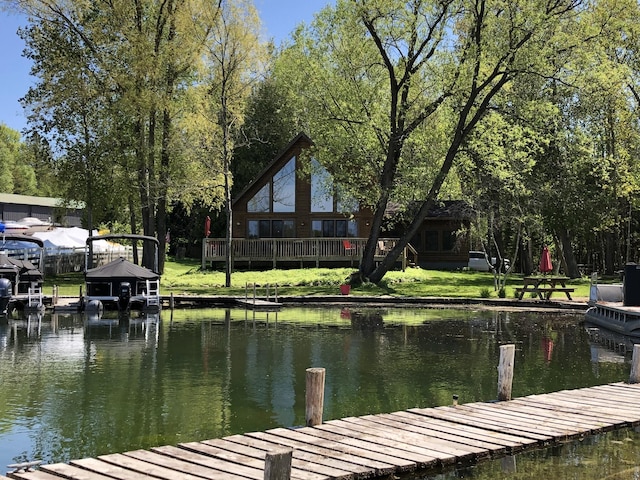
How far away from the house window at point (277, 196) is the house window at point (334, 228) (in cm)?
163

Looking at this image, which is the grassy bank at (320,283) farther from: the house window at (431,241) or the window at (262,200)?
the house window at (431,241)

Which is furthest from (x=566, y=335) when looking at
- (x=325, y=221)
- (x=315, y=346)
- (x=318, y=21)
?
(x=325, y=221)

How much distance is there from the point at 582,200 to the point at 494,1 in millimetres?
11127

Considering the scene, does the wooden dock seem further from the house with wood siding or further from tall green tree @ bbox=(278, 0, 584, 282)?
the house with wood siding

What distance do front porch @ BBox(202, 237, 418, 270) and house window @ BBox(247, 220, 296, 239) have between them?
211cm

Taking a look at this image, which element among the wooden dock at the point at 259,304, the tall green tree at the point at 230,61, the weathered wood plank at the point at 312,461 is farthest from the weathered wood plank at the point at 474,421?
the tall green tree at the point at 230,61

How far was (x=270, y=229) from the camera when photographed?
42.2m

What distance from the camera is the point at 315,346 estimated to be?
57.9 feet

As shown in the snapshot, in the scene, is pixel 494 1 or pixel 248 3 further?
pixel 248 3

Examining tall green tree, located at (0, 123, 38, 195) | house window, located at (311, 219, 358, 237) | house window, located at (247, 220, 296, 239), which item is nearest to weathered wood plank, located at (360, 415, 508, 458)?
house window, located at (311, 219, 358, 237)

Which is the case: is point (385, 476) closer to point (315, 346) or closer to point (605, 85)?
point (315, 346)

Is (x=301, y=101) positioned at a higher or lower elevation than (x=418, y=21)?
lower

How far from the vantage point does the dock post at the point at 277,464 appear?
603 cm

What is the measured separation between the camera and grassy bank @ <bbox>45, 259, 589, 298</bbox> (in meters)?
30.9
